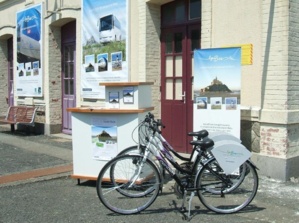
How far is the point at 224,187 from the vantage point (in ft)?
16.8

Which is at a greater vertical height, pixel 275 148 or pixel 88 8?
pixel 88 8

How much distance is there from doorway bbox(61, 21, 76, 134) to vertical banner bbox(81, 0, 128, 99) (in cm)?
141

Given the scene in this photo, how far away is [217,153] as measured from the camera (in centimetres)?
494

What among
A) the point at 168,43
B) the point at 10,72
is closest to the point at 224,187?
the point at 168,43

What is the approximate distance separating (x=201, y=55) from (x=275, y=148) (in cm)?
192

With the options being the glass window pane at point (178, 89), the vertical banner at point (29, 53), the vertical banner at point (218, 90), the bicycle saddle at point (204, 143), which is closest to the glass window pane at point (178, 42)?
the glass window pane at point (178, 89)

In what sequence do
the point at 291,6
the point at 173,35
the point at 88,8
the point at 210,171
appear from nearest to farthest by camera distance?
the point at 210,171, the point at 291,6, the point at 173,35, the point at 88,8

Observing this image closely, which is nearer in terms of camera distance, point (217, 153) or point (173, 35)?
point (217, 153)

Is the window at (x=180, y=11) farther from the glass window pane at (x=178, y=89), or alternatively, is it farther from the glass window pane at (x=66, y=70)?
the glass window pane at (x=66, y=70)

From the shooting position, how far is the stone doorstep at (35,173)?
22.1ft

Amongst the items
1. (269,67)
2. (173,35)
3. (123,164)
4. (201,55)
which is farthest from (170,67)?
(123,164)

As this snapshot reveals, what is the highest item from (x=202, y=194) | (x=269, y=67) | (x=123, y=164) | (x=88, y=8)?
(x=88, y=8)

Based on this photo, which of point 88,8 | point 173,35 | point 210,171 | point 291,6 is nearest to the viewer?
point 210,171

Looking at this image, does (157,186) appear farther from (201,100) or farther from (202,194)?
(201,100)
